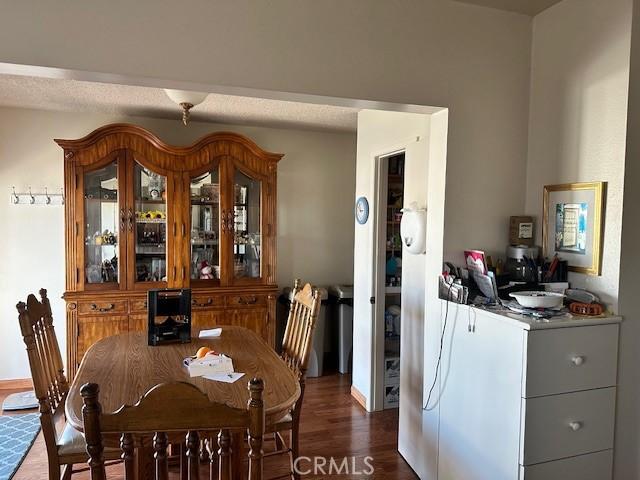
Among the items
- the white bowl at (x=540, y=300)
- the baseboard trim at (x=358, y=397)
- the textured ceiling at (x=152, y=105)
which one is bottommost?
the baseboard trim at (x=358, y=397)

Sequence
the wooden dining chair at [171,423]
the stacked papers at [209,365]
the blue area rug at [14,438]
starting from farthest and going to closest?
1. the blue area rug at [14,438]
2. the stacked papers at [209,365]
3. the wooden dining chair at [171,423]

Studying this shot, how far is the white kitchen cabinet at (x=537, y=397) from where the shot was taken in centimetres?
177

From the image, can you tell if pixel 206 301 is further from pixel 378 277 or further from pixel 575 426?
pixel 575 426

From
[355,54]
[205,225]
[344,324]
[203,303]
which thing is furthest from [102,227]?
[355,54]

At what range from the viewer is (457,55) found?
7.41 ft

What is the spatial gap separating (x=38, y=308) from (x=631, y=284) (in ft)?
8.82

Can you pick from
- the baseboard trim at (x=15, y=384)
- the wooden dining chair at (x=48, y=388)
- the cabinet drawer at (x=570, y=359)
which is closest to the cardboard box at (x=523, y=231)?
the cabinet drawer at (x=570, y=359)

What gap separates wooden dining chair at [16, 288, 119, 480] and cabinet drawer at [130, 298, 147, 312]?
126cm

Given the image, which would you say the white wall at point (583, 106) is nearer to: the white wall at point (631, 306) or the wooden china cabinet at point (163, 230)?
the white wall at point (631, 306)

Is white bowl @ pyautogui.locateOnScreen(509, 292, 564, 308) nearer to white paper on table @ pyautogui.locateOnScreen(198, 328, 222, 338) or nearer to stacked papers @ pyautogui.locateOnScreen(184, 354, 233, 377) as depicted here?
stacked papers @ pyautogui.locateOnScreen(184, 354, 233, 377)

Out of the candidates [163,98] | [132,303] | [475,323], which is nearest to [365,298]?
[475,323]

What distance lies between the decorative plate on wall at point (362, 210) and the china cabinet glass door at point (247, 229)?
87 cm

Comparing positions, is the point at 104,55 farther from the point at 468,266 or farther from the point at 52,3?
the point at 468,266

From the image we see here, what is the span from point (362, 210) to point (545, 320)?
6.54 feet
